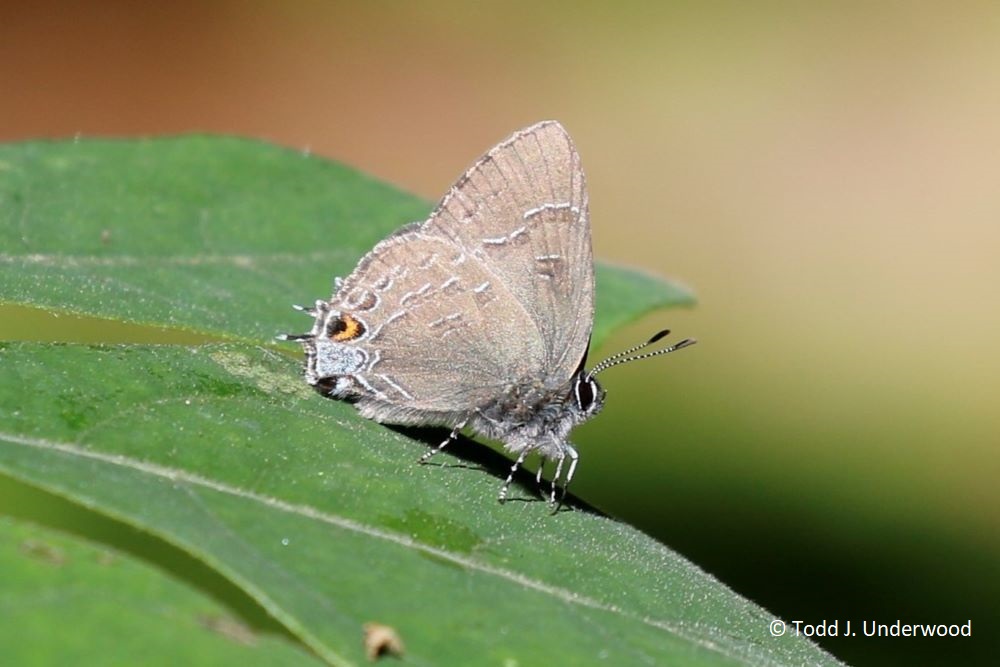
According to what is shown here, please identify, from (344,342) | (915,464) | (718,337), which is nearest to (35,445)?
(344,342)

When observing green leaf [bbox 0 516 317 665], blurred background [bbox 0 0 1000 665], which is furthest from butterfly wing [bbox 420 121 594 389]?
blurred background [bbox 0 0 1000 665]

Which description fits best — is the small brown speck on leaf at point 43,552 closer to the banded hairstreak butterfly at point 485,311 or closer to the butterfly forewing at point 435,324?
the banded hairstreak butterfly at point 485,311

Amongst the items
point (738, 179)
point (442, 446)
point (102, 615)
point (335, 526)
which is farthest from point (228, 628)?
point (738, 179)

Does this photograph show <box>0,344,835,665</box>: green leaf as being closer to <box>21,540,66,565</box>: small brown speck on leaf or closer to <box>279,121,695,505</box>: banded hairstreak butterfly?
<box>21,540,66,565</box>: small brown speck on leaf

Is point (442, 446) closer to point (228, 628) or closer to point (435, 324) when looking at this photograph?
point (435, 324)

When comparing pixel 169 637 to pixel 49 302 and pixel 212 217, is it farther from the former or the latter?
pixel 212 217
